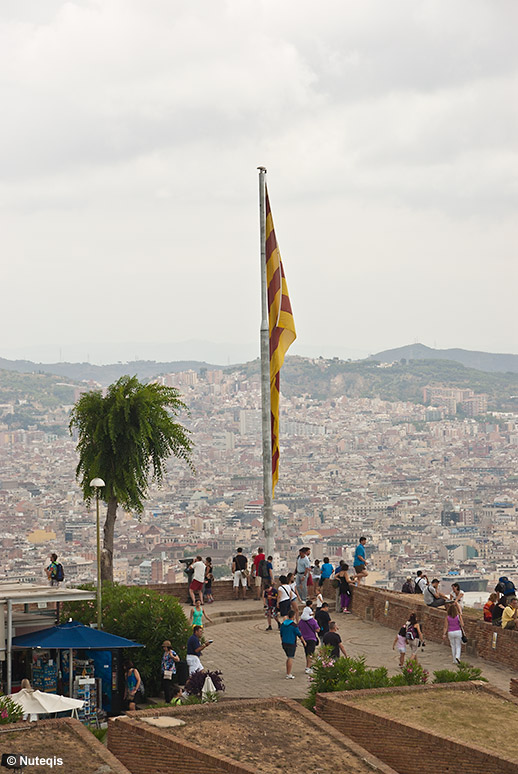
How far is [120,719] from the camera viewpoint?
12.7m

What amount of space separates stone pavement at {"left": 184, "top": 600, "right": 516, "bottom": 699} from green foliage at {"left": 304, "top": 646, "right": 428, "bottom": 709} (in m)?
1.79

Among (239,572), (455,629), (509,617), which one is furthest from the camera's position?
(239,572)

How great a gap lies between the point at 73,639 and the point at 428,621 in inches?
282

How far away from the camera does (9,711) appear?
12.9 m

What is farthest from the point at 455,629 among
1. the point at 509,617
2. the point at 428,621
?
the point at 428,621

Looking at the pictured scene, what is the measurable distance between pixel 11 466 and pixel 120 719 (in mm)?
173655

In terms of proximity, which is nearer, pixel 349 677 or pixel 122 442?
pixel 349 677

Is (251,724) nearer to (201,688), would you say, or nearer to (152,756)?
(152,756)

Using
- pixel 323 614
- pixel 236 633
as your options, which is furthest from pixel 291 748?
pixel 236 633

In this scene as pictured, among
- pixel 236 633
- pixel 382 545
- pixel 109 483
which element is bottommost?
pixel 382 545

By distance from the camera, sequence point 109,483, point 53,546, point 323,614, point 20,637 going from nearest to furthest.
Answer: point 20,637
point 323,614
point 109,483
point 53,546

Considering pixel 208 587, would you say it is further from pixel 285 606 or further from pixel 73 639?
pixel 73 639

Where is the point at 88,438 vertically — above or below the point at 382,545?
above

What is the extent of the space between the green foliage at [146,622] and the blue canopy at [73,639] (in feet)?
1.64
